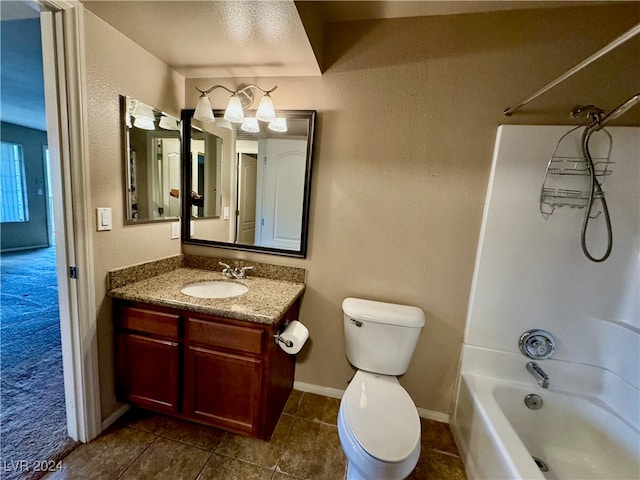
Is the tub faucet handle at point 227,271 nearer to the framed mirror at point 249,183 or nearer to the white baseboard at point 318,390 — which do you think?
the framed mirror at point 249,183

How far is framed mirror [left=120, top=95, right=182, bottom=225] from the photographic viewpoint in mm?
1452

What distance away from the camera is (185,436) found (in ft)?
4.83

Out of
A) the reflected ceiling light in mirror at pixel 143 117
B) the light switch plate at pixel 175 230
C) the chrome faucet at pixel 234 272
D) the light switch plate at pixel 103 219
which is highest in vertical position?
the reflected ceiling light in mirror at pixel 143 117

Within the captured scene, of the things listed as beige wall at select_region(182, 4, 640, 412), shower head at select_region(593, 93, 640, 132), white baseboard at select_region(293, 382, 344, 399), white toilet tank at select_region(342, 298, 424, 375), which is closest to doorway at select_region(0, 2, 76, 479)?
white baseboard at select_region(293, 382, 344, 399)

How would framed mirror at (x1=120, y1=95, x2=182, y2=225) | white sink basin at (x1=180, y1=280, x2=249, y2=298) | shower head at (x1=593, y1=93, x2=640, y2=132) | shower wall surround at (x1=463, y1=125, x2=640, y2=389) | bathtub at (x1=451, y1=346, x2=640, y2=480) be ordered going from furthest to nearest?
white sink basin at (x1=180, y1=280, x2=249, y2=298) → framed mirror at (x1=120, y1=95, x2=182, y2=225) → shower wall surround at (x1=463, y1=125, x2=640, y2=389) → bathtub at (x1=451, y1=346, x2=640, y2=480) → shower head at (x1=593, y1=93, x2=640, y2=132)

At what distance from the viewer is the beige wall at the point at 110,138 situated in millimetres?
1241

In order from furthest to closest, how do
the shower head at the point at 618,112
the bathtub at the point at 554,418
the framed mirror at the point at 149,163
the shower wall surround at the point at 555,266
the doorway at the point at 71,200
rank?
the framed mirror at the point at 149,163
the shower wall surround at the point at 555,266
the bathtub at the point at 554,418
the doorway at the point at 71,200
the shower head at the point at 618,112

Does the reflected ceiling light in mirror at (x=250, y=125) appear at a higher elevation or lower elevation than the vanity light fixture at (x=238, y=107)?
lower

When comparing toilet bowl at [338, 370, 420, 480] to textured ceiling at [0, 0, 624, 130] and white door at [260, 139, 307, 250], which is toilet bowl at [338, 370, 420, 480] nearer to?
white door at [260, 139, 307, 250]

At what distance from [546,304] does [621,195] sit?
67cm

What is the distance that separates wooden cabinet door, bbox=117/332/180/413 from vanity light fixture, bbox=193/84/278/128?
52.7 inches

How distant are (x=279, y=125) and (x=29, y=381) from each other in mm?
2407

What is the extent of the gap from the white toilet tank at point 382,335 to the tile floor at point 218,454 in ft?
1.59

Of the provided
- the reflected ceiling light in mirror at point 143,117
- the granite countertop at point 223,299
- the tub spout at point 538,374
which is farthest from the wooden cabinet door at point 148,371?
the tub spout at point 538,374
